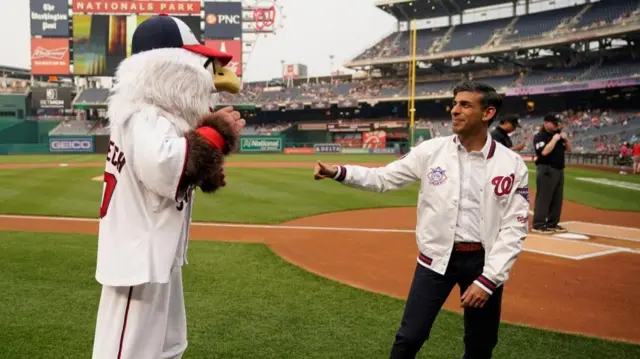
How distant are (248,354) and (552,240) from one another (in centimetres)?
604

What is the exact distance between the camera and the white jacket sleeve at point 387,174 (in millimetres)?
3144

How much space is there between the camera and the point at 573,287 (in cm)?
574

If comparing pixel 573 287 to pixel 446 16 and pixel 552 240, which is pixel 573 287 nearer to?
pixel 552 240

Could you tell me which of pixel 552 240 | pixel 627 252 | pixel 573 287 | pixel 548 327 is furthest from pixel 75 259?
pixel 627 252

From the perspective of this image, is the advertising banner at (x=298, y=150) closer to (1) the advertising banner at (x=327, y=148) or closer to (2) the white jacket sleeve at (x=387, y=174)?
(1) the advertising banner at (x=327, y=148)

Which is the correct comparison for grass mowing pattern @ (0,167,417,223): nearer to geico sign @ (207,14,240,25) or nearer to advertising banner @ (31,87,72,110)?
geico sign @ (207,14,240,25)

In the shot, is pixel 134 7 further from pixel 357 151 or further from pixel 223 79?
pixel 223 79

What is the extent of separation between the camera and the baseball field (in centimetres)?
409

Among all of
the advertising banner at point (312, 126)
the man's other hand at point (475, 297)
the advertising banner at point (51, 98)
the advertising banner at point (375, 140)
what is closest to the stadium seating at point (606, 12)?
the advertising banner at point (375, 140)

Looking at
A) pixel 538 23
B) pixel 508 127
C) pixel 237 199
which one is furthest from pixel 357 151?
pixel 508 127

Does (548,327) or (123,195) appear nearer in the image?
(123,195)

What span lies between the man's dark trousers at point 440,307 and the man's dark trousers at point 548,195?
21.2 ft

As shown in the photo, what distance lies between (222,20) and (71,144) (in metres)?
17.8

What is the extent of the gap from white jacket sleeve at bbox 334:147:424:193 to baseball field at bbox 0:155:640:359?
1.45 meters
